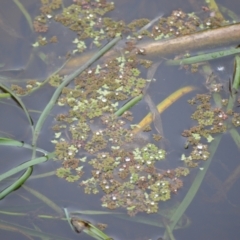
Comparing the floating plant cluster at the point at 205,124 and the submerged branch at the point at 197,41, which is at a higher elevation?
the submerged branch at the point at 197,41

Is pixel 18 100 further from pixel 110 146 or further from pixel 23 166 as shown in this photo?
pixel 110 146

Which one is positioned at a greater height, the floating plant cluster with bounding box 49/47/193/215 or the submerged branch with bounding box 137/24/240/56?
the submerged branch with bounding box 137/24/240/56

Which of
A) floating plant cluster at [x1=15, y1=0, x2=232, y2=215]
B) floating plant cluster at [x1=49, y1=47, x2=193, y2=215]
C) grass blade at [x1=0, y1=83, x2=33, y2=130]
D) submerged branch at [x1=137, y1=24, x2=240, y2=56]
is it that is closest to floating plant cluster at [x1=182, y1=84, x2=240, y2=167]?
floating plant cluster at [x1=15, y1=0, x2=232, y2=215]

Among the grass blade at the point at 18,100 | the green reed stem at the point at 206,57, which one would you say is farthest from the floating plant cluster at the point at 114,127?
the green reed stem at the point at 206,57

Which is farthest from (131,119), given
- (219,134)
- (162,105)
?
(219,134)

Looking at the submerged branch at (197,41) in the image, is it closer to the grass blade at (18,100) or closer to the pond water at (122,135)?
the pond water at (122,135)

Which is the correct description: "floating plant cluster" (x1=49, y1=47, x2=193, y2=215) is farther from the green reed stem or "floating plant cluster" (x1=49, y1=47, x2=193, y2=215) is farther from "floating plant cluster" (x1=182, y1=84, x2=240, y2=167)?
the green reed stem

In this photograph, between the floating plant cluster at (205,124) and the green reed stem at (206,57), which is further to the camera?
the green reed stem at (206,57)

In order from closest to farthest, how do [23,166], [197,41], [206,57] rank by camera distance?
1. [23,166]
2. [206,57]
3. [197,41]

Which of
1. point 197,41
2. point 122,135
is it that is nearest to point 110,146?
point 122,135
